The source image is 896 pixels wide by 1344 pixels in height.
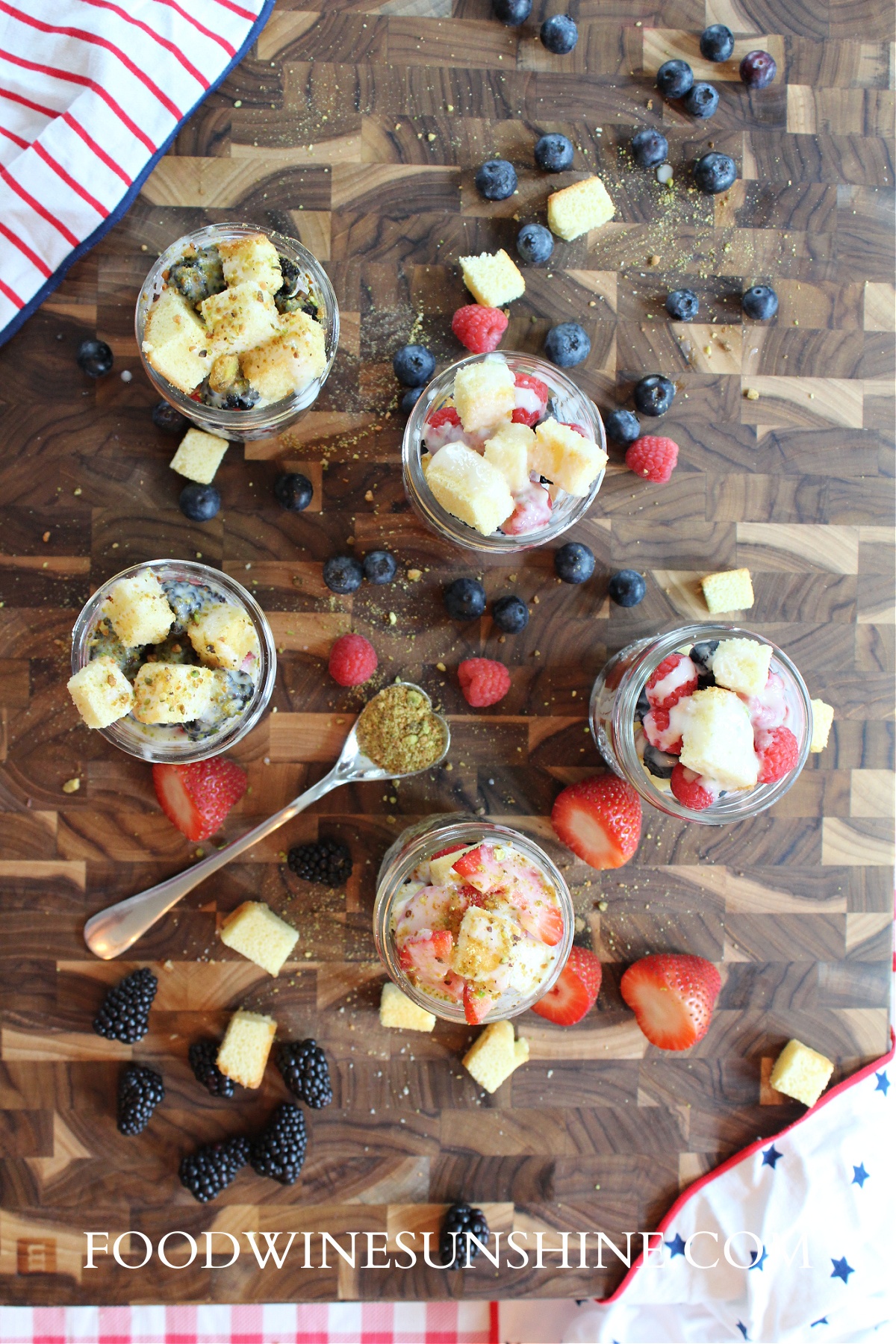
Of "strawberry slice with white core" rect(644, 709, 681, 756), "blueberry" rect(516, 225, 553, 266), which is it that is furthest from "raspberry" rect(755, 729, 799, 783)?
"blueberry" rect(516, 225, 553, 266)

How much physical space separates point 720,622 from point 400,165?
1066 millimetres

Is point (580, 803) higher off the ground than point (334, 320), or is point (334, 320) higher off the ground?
point (334, 320)

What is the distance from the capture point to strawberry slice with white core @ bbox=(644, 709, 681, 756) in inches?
59.1

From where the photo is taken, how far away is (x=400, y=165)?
1736 mm

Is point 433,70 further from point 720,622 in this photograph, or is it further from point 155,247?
point 720,622

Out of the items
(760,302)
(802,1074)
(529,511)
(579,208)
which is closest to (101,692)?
(529,511)

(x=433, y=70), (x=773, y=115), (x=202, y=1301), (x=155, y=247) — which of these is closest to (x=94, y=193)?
(x=155, y=247)

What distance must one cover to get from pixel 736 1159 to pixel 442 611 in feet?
4.03

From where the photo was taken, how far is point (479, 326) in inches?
65.5

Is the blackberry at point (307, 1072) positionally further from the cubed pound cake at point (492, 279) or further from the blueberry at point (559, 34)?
the blueberry at point (559, 34)

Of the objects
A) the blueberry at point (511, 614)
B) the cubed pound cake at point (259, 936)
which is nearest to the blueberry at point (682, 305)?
the blueberry at point (511, 614)

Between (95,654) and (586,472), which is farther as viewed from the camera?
(95,654)

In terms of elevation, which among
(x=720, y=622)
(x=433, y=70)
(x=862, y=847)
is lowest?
(x=862, y=847)

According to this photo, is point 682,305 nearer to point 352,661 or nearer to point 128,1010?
point 352,661
